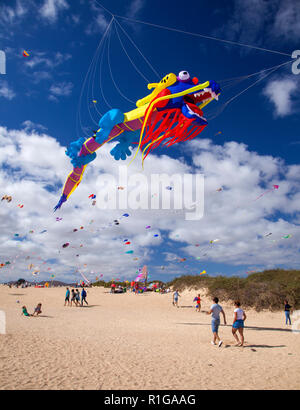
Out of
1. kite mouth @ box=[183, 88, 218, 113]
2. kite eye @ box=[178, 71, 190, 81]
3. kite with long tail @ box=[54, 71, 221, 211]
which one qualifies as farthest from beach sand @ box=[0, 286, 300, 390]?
kite eye @ box=[178, 71, 190, 81]

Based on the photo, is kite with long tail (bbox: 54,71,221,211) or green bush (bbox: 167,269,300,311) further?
green bush (bbox: 167,269,300,311)

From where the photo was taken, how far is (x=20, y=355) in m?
6.89

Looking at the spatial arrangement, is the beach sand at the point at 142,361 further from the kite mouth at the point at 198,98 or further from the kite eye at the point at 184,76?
the kite eye at the point at 184,76

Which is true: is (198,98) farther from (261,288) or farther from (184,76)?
(261,288)

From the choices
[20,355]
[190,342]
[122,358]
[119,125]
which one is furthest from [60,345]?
[119,125]

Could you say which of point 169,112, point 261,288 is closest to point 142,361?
point 169,112

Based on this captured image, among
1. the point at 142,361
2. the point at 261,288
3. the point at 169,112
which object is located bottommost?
the point at 142,361

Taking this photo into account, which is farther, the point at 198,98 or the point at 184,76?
the point at 198,98

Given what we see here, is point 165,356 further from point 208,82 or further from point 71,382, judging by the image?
point 208,82

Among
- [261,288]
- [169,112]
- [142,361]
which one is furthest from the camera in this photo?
[261,288]

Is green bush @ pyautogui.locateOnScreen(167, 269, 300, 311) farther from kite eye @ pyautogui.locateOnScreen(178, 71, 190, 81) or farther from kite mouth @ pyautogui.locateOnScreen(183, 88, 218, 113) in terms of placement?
kite eye @ pyautogui.locateOnScreen(178, 71, 190, 81)

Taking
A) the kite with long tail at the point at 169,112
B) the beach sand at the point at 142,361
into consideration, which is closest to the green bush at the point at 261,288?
the beach sand at the point at 142,361

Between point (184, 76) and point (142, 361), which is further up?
point (184, 76)
